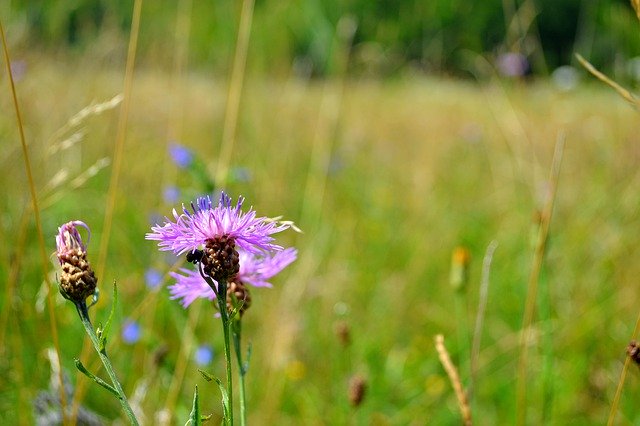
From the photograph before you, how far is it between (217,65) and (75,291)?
3.81 metres

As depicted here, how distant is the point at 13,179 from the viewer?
1729mm

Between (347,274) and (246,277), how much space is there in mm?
1121

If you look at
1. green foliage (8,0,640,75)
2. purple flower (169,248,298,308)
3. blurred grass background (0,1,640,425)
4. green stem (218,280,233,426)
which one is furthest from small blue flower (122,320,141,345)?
green stem (218,280,233,426)

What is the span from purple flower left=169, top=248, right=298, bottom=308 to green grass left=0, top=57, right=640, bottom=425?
0.93 feet

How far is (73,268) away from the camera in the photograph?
15.5 inches

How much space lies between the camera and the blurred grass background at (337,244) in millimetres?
1085

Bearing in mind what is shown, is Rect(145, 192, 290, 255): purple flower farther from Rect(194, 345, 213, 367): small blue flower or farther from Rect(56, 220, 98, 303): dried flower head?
Rect(194, 345, 213, 367): small blue flower

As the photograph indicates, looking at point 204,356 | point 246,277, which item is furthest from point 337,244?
point 246,277

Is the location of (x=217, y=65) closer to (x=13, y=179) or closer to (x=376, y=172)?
(x=376, y=172)

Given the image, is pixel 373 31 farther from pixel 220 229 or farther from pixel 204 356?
pixel 220 229

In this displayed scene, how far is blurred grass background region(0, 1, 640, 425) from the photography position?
1.08 metres

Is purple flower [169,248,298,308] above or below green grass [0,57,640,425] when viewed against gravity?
below

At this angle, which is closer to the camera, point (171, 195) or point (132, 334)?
point (132, 334)

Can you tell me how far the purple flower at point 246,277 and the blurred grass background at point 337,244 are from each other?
0.81ft
